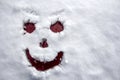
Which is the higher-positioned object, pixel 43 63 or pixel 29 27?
pixel 29 27

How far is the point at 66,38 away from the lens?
1.06 metres

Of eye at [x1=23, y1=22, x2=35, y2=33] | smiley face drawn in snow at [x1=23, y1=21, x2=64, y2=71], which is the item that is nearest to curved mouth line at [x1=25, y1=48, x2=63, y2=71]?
smiley face drawn in snow at [x1=23, y1=21, x2=64, y2=71]

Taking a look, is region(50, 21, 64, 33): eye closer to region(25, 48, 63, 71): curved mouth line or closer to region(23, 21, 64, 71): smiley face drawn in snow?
region(23, 21, 64, 71): smiley face drawn in snow

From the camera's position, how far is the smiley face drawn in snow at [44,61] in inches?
39.2

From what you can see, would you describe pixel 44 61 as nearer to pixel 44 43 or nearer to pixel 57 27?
pixel 44 43

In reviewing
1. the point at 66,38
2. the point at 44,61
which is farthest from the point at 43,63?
the point at 66,38

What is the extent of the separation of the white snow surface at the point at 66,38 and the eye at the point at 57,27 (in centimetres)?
2

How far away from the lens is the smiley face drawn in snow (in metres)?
0.99

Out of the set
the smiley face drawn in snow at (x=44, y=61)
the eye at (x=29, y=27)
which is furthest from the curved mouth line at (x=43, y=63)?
the eye at (x=29, y=27)

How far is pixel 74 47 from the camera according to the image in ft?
3.41

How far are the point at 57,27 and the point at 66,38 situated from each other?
0.08 m

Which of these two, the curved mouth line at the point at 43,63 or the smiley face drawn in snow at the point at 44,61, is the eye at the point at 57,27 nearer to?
the smiley face drawn in snow at the point at 44,61

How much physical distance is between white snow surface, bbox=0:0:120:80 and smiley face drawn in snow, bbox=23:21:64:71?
2cm

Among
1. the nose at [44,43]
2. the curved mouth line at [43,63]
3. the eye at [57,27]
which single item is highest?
the eye at [57,27]
